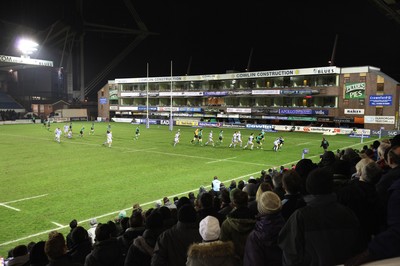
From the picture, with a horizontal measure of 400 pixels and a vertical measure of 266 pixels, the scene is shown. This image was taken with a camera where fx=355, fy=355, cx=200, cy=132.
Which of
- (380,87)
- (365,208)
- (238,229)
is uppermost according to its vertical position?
(380,87)

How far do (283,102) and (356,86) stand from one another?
14276mm

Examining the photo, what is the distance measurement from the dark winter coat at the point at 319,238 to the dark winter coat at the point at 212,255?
74 centimetres

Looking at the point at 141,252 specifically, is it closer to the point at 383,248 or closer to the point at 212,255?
the point at 212,255

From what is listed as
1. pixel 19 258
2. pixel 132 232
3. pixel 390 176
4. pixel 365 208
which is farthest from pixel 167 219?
pixel 390 176

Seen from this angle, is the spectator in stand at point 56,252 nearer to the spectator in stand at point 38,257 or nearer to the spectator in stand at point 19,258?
the spectator in stand at point 38,257

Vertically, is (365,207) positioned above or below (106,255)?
above

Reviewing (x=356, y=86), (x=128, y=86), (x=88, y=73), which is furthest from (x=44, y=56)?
(x=356, y=86)

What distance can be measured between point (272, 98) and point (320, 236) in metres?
65.6

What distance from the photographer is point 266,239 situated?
13.5ft

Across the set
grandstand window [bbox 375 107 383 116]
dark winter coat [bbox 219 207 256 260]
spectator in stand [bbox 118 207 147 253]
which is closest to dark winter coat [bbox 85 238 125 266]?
spectator in stand [bbox 118 207 147 253]

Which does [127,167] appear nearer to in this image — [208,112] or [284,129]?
[284,129]

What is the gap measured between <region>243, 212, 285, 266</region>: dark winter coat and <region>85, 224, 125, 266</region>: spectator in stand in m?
2.15

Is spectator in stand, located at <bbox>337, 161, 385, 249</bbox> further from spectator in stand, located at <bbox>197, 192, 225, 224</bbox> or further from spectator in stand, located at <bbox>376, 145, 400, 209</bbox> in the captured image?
spectator in stand, located at <bbox>197, 192, 225, 224</bbox>

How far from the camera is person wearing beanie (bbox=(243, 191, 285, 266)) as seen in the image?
4.04 metres
